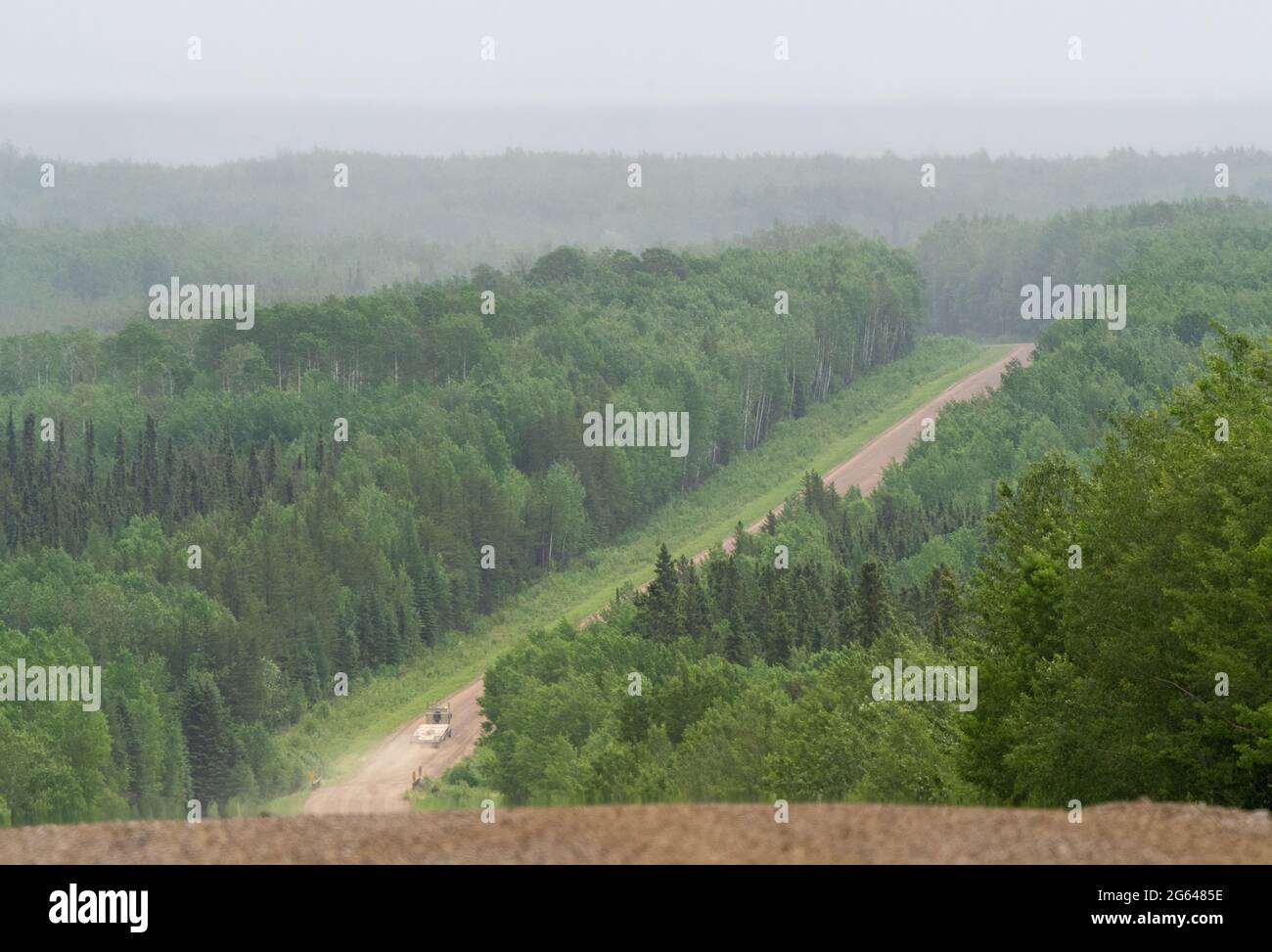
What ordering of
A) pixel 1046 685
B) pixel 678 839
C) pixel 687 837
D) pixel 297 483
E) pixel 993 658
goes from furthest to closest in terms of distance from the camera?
pixel 297 483 → pixel 993 658 → pixel 1046 685 → pixel 687 837 → pixel 678 839

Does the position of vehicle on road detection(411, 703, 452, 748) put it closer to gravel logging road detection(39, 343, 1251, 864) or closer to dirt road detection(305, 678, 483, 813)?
dirt road detection(305, 678, 483, 813)

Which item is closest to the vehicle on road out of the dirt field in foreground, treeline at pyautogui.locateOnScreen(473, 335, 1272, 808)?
treeline at pyautogui.locateOnScreen(473, 335, 1272, 808)

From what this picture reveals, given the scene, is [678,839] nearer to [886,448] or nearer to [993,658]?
[993,658]

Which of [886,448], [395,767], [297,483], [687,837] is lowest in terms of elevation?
[395,767]

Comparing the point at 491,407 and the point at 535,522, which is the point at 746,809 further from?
the point at 491,407

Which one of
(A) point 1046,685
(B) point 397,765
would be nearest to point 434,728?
(B) point 397,765

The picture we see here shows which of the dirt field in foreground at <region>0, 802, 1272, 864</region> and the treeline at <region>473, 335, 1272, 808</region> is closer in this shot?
the dirt field in foreground at <region>0, 802, 1272, 864</region>

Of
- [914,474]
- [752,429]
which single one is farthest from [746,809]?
[752,429]
